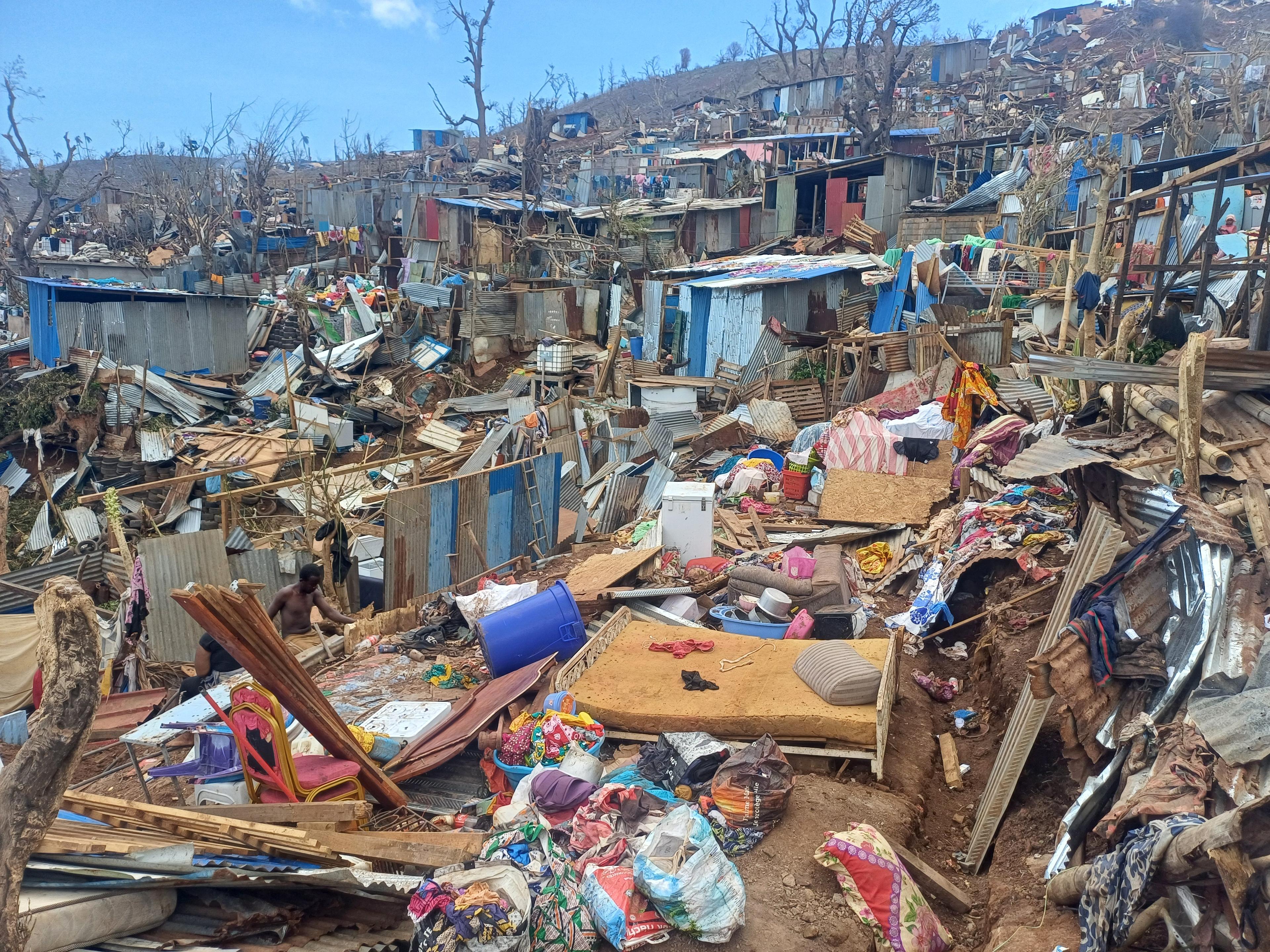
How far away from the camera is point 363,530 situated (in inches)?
496

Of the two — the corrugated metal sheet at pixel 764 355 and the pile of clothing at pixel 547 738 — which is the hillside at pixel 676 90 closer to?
the corrugated metal sheet at pixel 764 355

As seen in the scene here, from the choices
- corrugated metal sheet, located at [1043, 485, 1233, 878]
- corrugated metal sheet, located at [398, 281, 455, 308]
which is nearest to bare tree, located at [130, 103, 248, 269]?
corrugated metal sheet, located at [398, 281, 455, 308]

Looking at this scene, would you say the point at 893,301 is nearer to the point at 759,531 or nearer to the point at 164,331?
the point at 759,531

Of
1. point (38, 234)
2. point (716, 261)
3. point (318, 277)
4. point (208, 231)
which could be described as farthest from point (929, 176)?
point (38, 234)

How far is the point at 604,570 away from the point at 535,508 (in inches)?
91.5

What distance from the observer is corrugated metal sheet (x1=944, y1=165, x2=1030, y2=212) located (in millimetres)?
24031

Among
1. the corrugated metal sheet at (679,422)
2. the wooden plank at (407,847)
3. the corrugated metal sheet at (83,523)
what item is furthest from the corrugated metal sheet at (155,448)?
the wooden plank at (407,847)

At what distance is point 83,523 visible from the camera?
14.9 metres

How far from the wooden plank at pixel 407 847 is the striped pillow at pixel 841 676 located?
99.7 inches

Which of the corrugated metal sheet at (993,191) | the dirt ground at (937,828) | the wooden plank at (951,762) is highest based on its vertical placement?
the corrugated metal sheet at (993,191)

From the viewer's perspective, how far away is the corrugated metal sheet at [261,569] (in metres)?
10.5

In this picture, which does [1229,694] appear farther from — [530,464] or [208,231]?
[208,231]

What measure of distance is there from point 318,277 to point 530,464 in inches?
879

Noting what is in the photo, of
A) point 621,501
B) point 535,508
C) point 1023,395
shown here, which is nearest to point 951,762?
point 535,508
